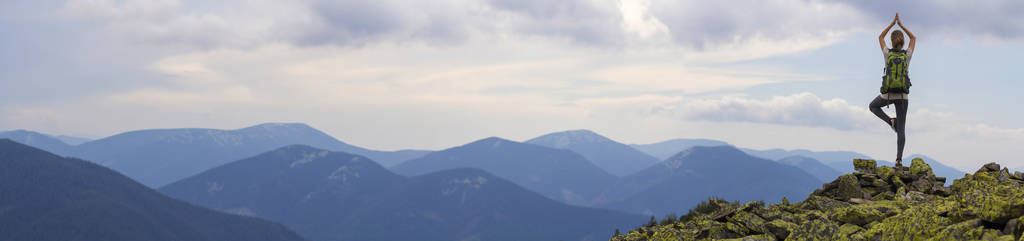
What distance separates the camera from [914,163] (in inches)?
975

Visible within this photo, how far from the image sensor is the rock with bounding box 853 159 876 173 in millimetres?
24578

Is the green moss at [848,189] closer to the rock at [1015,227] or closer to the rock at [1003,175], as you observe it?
the rock at [1003,175]

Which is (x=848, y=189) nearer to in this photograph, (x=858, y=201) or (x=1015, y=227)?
(x=858, y=201)

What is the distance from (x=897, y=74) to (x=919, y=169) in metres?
4.69

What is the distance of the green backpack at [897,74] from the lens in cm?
2130

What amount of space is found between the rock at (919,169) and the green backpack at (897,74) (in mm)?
3747

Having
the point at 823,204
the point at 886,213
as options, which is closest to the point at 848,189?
the point at 823,204

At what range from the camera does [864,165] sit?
2541 centimetres

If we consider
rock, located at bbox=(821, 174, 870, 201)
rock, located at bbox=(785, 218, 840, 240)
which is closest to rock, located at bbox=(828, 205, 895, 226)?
rock, located at bbox=(785, 218, 840, 240)

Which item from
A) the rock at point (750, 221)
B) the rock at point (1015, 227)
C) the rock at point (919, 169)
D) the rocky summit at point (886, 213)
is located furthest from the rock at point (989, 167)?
the rock at point (1015, 227)

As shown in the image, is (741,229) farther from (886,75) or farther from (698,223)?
(886,75)

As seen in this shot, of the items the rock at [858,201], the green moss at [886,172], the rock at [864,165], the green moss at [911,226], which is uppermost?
the rock at [864,165]

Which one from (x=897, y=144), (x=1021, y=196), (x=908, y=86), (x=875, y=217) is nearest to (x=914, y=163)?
(x=897, y=144)

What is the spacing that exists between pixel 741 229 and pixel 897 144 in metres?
8.46
